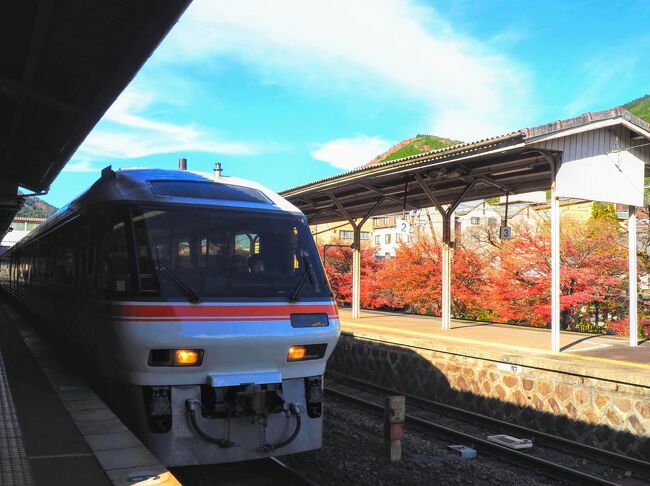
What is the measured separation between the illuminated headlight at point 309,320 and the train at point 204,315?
0.01 m

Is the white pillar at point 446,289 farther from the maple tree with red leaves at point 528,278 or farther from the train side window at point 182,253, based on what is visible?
the train side window at point 182,253

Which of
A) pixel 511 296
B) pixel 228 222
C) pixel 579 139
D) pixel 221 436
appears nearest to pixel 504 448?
pixel 221 436

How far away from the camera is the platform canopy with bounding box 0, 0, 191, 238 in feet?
19.6

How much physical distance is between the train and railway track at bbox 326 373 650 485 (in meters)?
3.02

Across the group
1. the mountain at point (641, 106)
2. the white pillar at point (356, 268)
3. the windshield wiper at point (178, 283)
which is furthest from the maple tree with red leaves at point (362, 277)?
the mountain at point (641, 106)

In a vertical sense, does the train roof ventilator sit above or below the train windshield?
below

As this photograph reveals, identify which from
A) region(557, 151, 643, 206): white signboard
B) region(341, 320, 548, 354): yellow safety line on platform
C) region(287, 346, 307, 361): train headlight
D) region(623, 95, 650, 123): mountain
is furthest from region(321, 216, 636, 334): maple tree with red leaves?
region(623, 95, 650, 123): mountain

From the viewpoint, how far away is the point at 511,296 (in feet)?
59.4

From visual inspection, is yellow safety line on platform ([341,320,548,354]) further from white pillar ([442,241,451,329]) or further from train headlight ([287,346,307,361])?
train headlight ([287,346,307,361])

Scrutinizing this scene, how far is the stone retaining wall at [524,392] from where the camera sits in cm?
787

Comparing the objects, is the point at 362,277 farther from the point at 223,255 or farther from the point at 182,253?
the point at 182,253

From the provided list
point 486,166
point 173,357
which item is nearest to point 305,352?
point 173,357

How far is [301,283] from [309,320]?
38 centimetres

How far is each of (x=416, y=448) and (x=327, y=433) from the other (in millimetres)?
1210
